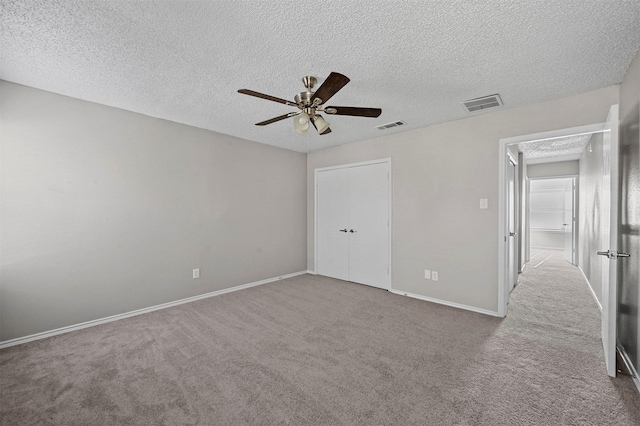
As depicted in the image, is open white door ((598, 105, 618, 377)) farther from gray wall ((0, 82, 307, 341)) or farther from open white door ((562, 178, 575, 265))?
open white door ((562, 178, 575, 265))

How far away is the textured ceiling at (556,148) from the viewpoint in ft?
14.5

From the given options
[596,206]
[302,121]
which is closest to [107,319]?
[302,121]

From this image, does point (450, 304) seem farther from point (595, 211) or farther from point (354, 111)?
point (354, 111)

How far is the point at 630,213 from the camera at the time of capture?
7.00ft

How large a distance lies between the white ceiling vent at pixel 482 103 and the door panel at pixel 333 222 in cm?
216

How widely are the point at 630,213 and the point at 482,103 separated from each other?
1.62 meters

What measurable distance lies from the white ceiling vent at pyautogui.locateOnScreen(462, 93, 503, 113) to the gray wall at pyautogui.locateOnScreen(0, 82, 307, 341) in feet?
10.4

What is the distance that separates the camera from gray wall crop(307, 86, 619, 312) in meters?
2.94

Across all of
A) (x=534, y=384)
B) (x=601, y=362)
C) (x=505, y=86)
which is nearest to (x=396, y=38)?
(x=505, y=86)


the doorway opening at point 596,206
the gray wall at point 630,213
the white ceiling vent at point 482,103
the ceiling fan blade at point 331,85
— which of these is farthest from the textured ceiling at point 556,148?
the ceiling fan blade at point 331,85

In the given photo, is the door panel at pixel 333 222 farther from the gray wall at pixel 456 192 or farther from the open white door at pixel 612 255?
the open white door at pixel 612 255

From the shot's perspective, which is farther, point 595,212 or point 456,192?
point 595,212

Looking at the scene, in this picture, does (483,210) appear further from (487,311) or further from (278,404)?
(278,404)

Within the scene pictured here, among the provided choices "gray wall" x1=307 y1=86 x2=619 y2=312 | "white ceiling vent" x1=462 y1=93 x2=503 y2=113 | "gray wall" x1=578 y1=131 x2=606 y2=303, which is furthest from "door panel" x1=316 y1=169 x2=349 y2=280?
"gray wall" x1=578 y1=131 x2=606 y2=303
